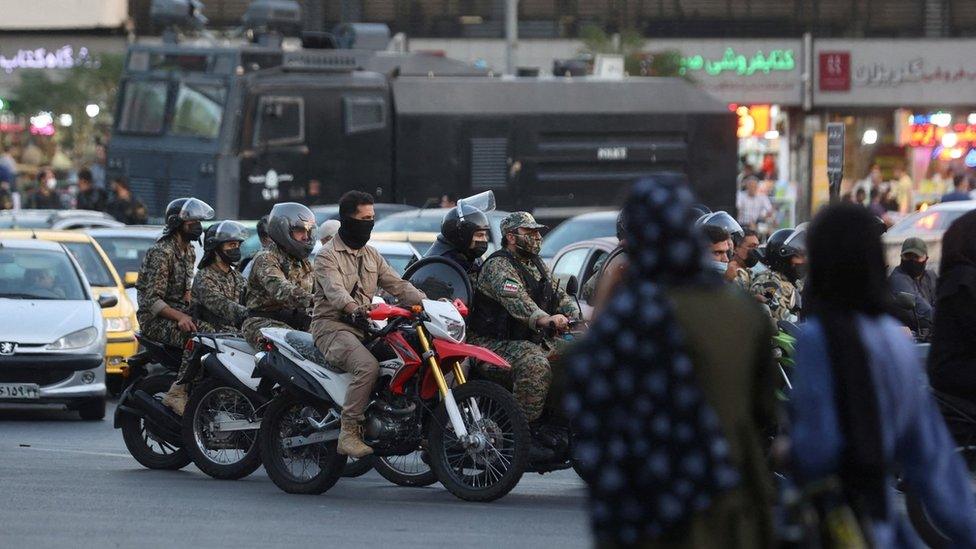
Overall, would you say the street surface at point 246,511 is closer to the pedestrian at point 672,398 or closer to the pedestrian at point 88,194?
the pedestrian at point 672,398

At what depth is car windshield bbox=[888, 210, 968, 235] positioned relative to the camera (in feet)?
63.7

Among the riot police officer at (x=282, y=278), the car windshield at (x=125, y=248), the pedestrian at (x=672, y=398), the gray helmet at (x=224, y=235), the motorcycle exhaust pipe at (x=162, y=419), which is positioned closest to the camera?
the pedestrian at (x=672, y=398)

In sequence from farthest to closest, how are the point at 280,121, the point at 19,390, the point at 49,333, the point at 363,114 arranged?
1. the point at 363,114
2. the point at 280,121
3. the point at 49,333
4. the point at 19,390

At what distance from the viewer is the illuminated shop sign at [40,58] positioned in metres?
42.1

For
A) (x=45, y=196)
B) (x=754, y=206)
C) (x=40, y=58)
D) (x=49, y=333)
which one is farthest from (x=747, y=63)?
(x=49, y=333)

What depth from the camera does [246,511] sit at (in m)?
10.0

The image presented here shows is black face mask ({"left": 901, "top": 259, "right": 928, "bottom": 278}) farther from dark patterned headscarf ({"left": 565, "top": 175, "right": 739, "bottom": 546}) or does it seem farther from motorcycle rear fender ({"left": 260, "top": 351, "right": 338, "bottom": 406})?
dark patterned headscarf ({"left": 565, "top": 175, "right": 739, "bottom": 546})

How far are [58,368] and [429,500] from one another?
5313 millimetres

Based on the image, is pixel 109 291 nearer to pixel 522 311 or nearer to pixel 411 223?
pixel 411 223

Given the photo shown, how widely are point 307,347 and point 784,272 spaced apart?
2914mm

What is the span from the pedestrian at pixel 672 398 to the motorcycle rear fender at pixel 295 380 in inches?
234

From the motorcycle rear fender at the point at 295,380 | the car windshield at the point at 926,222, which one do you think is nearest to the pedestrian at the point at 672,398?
the motorcycle rear fender at the point at 295,380

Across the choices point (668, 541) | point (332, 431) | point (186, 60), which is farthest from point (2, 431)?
point (186, 60)

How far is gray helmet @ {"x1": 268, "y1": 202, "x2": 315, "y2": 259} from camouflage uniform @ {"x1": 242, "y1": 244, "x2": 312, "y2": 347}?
0.09m
